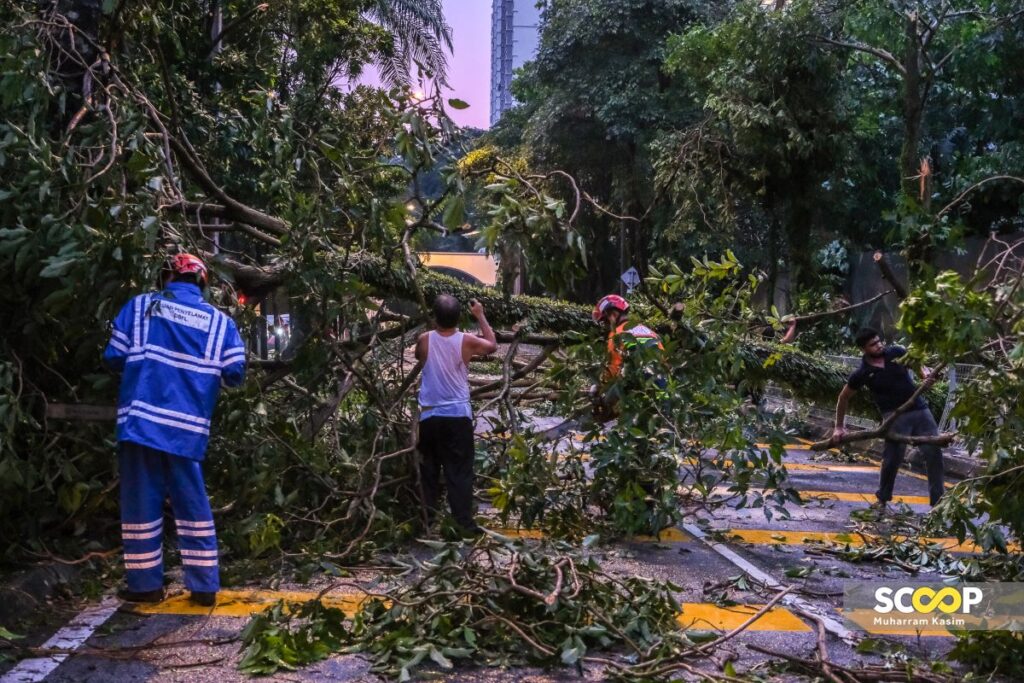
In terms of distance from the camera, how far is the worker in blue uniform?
5984mm

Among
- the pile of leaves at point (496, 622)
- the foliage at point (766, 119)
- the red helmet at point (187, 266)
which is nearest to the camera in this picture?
the pile of leaves at point (496, 622)

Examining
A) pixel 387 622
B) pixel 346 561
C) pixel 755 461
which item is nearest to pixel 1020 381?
pixel 755 461

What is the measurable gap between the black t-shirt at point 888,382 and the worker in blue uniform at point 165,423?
213 inches

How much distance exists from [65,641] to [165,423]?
3.65ft

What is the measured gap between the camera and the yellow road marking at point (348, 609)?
19.8ft

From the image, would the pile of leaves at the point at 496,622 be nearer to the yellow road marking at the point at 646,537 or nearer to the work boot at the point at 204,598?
the work boot at the point at 204,598

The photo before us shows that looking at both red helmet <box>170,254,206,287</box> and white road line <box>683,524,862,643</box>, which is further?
red helmet <box>170,254,206,287</box>

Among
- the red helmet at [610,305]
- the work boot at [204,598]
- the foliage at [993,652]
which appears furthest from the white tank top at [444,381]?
the foliage at [993,652]

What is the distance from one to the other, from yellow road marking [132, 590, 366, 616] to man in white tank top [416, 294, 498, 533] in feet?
Result: 4.64

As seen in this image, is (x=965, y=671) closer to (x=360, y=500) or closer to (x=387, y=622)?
(x=387, y=622)

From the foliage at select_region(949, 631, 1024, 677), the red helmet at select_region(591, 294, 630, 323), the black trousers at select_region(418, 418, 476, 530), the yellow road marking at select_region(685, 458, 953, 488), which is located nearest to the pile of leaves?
the foliage at select_region(949, 631, 1024, 677)

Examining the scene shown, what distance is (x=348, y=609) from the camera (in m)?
6.15

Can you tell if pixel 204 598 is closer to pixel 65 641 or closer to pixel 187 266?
pixel 65 641

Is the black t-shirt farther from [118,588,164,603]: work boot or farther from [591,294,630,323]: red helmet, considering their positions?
[118,588,164,603]: work boot
